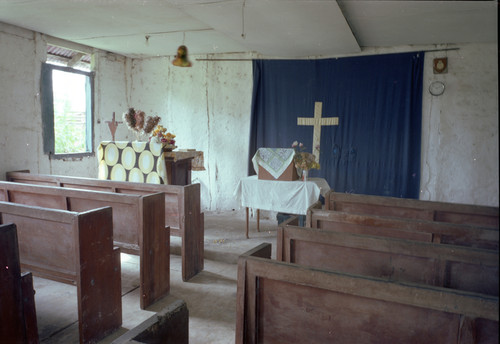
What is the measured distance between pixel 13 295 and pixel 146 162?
93.4 inches

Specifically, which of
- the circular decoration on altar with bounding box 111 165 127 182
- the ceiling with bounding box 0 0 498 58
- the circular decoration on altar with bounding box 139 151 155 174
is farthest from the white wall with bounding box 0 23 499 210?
the circular decoration on altar with bounding box 139 151 155 174

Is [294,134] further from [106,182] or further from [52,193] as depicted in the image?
[52,193]

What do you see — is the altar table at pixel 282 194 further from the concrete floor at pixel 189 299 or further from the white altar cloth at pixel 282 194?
the concrete floor at pixel 189 299

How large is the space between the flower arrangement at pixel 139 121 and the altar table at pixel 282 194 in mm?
1218

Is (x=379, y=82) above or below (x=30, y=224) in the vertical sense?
above

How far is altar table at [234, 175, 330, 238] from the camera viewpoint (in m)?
3.58

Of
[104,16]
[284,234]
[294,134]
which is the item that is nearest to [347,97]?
[294,134]

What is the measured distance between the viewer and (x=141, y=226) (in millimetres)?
2430

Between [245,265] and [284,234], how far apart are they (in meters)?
0.51

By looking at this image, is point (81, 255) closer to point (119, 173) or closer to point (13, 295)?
point (13, 295)

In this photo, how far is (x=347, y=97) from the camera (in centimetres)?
465

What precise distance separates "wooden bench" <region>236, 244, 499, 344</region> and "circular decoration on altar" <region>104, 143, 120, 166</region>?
3.01 meters

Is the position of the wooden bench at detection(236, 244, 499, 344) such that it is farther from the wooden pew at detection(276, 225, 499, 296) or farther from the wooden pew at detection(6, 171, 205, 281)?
the wooden pew at detection(6, 171, 205, 281)

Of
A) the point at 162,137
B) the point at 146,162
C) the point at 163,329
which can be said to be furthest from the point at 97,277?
the point at 162,137
